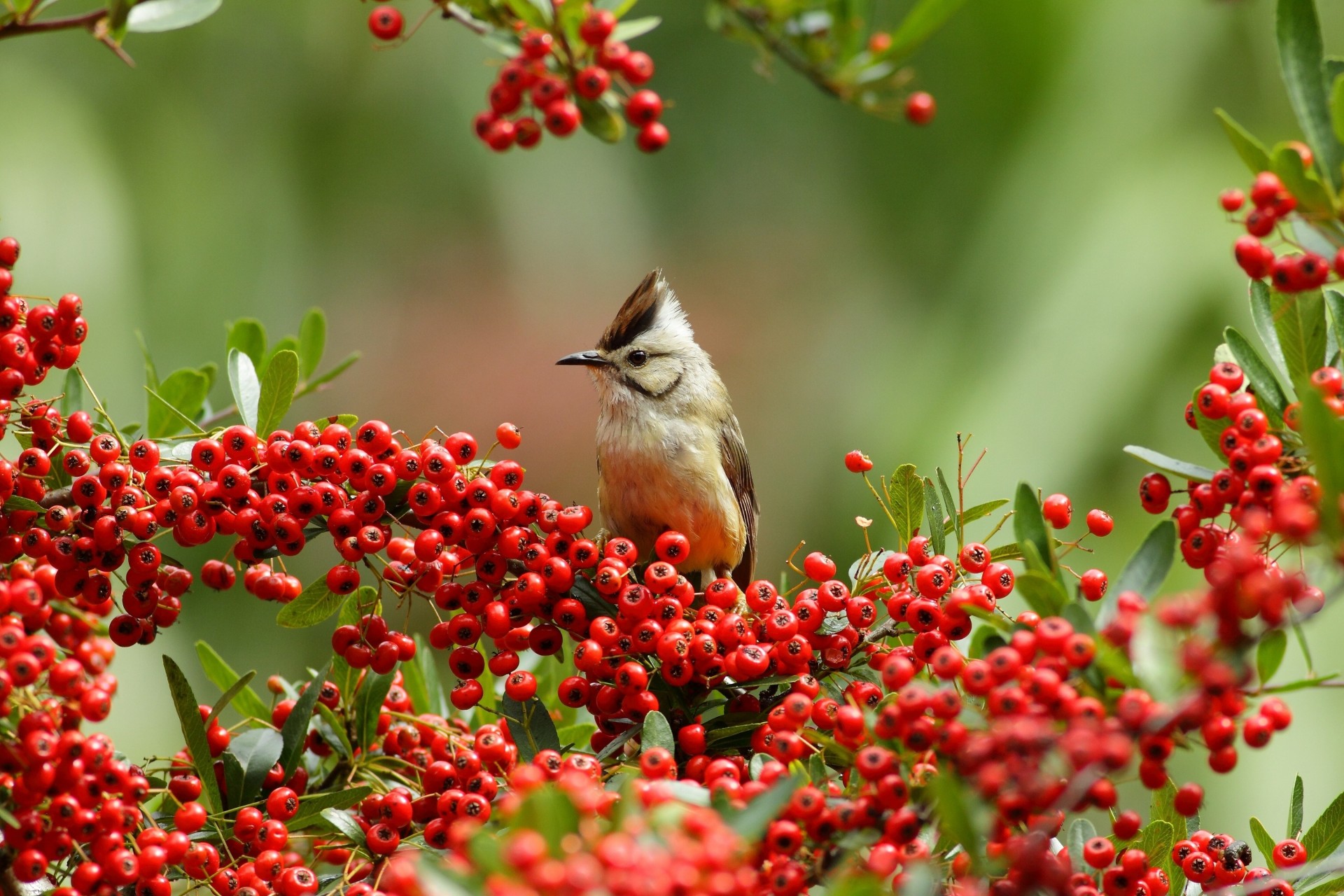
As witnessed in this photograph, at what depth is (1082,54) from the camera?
734 centimetres

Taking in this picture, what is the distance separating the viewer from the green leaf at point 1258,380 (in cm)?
164

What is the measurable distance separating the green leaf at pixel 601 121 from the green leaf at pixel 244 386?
75 centimetres

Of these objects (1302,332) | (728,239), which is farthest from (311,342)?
(728,239)

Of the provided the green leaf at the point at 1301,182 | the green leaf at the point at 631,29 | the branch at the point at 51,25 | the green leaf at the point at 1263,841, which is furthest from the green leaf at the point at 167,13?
the green leaf at the point at 1263,841

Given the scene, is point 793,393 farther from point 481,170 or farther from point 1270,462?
point 1270,462

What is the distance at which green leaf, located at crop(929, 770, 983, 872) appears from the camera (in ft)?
3.67

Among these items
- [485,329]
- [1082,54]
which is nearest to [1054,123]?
[1082,54]

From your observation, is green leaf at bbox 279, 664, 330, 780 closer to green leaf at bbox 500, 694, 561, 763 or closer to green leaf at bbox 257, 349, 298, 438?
green leaf at bbox 500, 694, 561, 763

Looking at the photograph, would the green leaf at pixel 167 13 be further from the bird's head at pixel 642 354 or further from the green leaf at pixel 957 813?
the bird's head at pixel 642 354

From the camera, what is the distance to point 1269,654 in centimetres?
134

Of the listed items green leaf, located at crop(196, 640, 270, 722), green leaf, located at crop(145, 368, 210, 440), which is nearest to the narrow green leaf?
green leaf, located at crop(196, 640, 270, 722)

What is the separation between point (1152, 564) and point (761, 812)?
0.58m

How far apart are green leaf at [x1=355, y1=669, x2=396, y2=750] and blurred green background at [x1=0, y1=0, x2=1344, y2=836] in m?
3.53

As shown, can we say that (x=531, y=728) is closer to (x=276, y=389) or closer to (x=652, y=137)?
(x=276, y=389)
